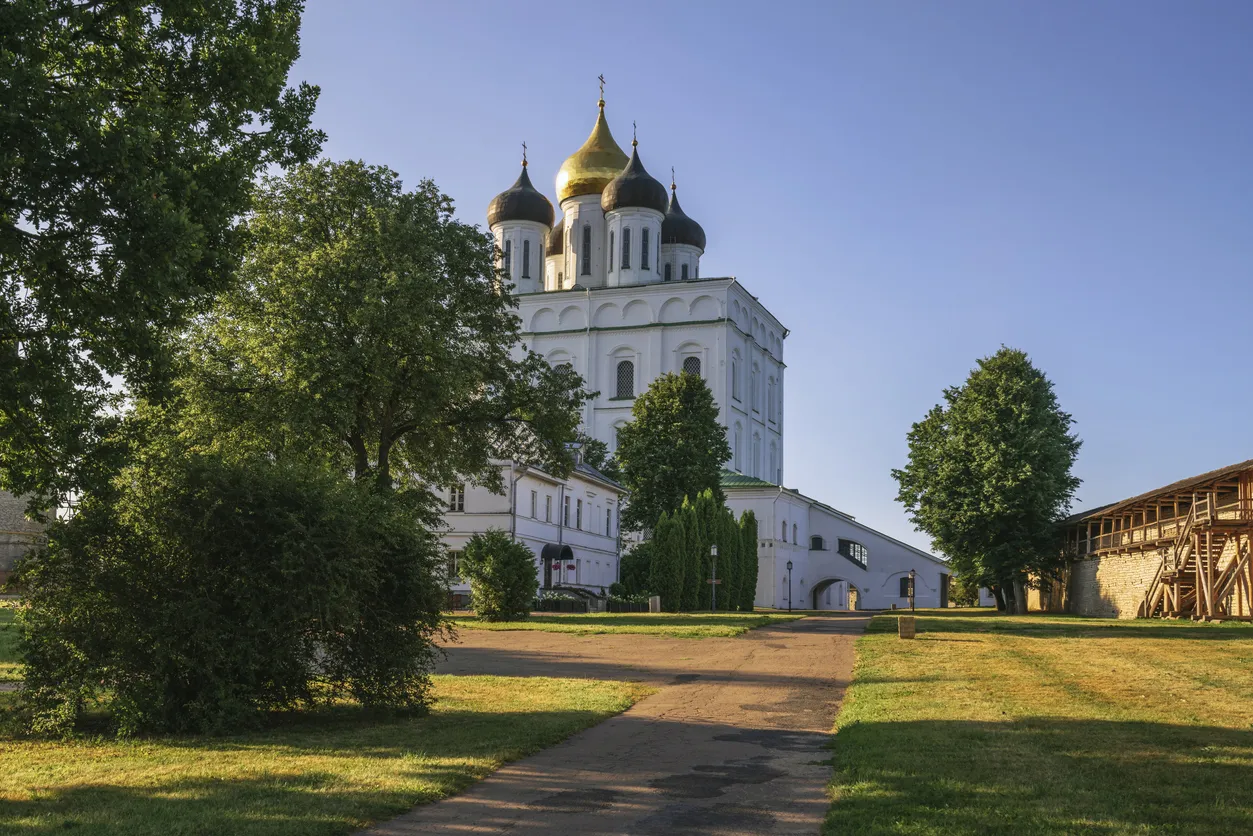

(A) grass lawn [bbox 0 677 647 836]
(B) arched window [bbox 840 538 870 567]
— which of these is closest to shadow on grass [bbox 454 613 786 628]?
(A) grass lawn [bbox 0 677 647 836]

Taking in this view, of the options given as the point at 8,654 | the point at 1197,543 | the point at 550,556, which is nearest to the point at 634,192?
the point at 550,556

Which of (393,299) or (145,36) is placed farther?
(393,299)

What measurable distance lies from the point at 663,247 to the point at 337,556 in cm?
8313

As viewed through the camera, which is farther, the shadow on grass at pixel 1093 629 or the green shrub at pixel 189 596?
the shadow on grass at pixel 1093 629

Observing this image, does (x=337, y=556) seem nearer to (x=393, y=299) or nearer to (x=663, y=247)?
(x=393, y=299)

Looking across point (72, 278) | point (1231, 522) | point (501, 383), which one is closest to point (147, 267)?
point (72, 278)

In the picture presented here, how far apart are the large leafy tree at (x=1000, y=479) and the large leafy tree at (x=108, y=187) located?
4648 cm

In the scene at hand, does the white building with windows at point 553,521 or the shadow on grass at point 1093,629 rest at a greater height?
the white building with windows at point 553,521

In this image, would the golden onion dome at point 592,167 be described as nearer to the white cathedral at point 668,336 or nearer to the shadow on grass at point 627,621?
the white cathedral at point 668,336

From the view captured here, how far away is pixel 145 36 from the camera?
13273mm

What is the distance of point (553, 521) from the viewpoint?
57.7m

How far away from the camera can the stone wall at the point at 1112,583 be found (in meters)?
46.2

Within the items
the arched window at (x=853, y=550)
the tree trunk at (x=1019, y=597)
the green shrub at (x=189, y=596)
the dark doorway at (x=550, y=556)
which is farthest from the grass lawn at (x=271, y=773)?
the arched window at (x=853, y=550)

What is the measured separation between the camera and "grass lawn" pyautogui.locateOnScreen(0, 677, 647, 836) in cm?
765
